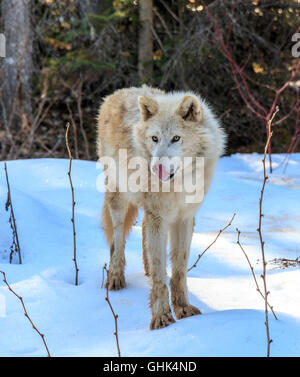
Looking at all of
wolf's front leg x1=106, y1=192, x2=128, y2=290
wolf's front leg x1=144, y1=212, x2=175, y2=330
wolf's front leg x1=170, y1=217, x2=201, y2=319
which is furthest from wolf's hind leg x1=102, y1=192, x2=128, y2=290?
wolf's front leg x1=144, y1=212, x2=175, y2=330

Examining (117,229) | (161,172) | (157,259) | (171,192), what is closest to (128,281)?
(117,229)

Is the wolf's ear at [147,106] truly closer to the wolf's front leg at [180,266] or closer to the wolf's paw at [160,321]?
the wolf's front leg at [180,266]

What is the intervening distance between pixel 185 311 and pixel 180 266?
0.36 m

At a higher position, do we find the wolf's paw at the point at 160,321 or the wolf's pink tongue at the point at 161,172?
the wolf's pink tongue at the point at 161,172

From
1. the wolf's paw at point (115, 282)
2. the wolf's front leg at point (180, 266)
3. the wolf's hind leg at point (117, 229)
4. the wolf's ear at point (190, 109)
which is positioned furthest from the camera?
the wolf's hind leg at point (117, 229)

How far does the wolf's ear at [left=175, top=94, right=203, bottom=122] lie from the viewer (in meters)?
3.50

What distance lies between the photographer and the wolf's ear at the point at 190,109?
11.5ft

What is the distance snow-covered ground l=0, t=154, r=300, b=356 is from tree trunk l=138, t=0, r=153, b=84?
150 inches

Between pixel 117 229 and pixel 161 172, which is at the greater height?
pixel 161 172

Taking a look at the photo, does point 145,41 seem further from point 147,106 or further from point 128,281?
point 147,106

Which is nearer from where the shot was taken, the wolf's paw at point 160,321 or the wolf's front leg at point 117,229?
the wolf's paw at point 160,321

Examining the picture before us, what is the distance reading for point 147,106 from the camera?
364 centimetres

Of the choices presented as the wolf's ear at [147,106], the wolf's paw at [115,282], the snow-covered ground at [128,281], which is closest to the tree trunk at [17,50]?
the snow-covered ground at [128,281]

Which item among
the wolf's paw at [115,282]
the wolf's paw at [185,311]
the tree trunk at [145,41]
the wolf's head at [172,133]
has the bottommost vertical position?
the wolf's paw at [115,282]
